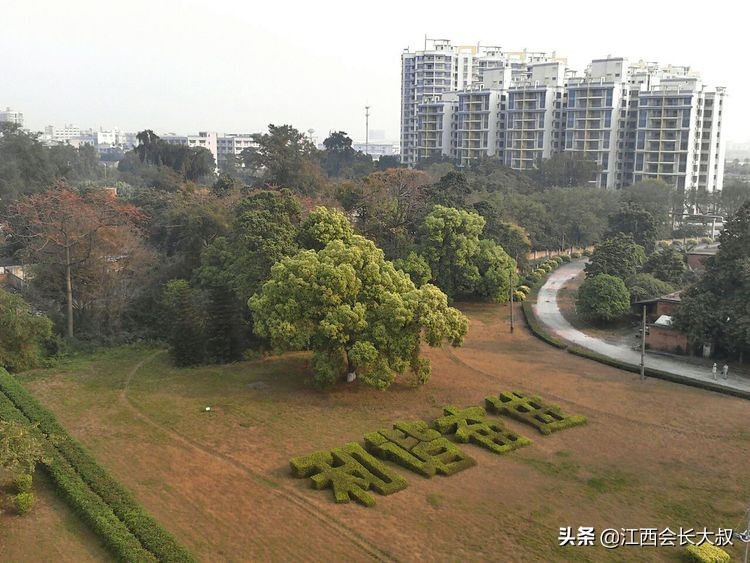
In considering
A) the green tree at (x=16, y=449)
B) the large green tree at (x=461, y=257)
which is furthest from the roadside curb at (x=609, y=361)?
the green tree at (x=16, y=449)

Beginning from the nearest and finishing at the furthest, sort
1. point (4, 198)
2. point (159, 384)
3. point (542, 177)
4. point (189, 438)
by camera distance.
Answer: point (189, 438)
point (159, 384)
point (4, 198)
point (542, 177)

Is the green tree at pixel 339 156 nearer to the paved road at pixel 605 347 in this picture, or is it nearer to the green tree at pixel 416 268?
the paved road at pixel 605 347

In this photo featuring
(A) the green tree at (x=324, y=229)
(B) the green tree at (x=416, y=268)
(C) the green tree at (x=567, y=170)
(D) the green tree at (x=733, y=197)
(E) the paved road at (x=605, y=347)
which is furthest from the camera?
(C) the green tree at (x=567, y=170)

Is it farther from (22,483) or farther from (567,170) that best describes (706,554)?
(567,170)

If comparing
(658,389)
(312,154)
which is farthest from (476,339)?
(312,154)

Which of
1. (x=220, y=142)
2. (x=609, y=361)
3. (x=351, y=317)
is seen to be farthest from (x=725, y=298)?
(x=220, y=142)

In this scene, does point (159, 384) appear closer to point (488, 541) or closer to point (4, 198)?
point (488, 541)
